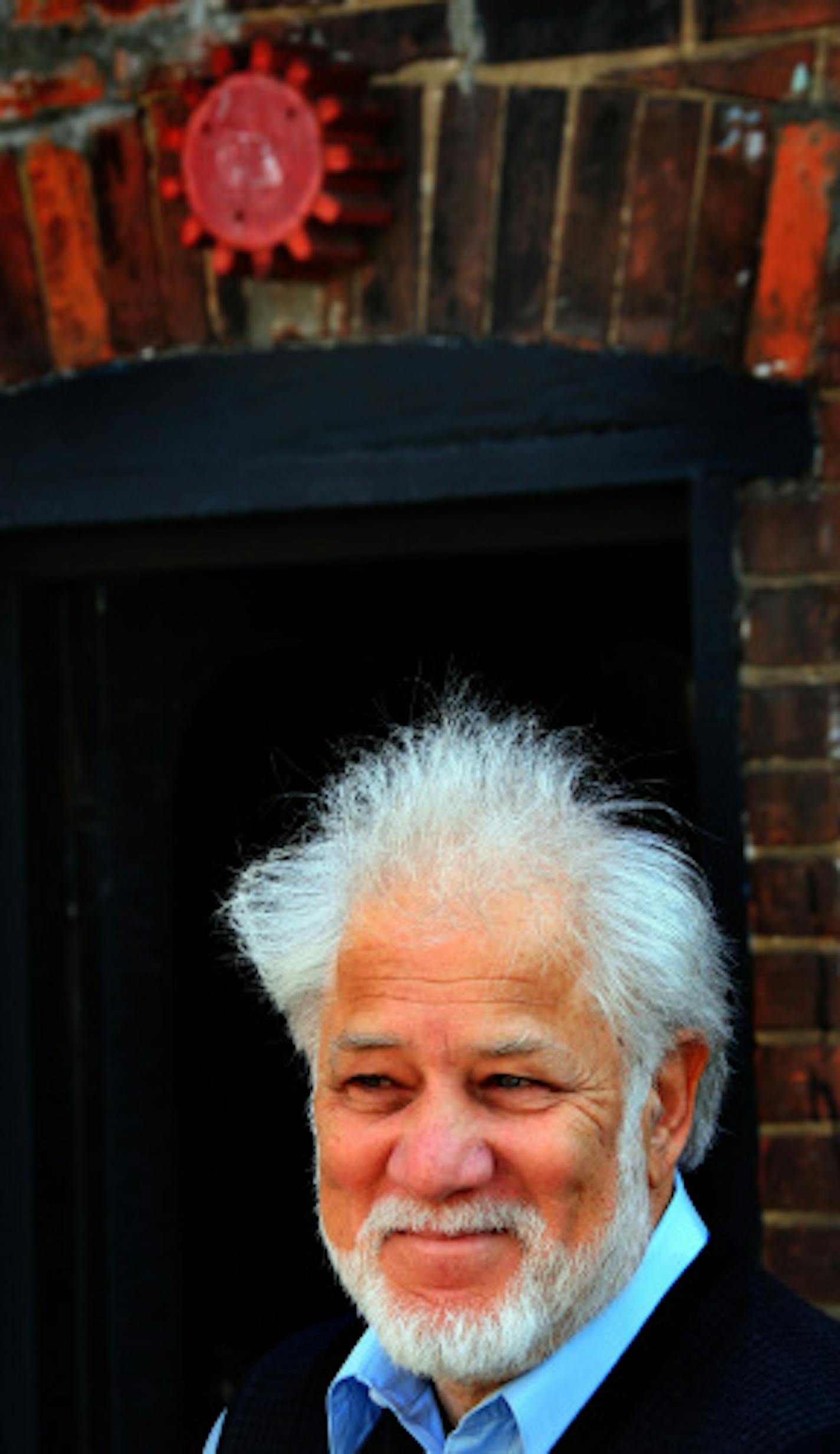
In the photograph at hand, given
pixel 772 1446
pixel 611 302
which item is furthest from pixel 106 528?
pixel 772 1446

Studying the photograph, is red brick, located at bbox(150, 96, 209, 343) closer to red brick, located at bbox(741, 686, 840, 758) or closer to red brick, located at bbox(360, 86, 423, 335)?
red brick, located at bbox(360, 86, 423, 335)

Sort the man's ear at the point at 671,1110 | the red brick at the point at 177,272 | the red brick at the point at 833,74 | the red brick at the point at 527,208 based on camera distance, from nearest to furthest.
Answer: the man's ear at the point at 671,1110, the red brick at the point at 833,74, the red brick at the point at 527,208, the red brick at the point at 177,272

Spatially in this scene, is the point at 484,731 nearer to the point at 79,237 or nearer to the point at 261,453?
the point at 261,453

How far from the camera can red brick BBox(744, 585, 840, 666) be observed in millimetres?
3055

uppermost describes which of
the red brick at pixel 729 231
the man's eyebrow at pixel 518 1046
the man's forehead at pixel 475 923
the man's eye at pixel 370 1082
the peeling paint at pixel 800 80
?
the peeling paint at pixel 800 80

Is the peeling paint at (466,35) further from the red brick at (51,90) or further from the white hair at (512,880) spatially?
the white hair at (512,880)

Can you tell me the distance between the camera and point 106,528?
3512mm

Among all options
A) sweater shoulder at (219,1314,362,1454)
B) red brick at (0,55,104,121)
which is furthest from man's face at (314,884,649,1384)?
red brick at (0,55,104,121)

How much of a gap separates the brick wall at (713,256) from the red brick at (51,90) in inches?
11.1

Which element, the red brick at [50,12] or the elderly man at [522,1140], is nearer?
the elderly man at [522,1140]

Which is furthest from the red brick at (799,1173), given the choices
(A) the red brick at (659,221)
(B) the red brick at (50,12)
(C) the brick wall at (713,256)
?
(B) the red brick at (50,12)

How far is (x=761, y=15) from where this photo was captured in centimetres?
304

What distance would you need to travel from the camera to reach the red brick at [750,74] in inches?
119

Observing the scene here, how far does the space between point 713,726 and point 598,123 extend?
81cm
